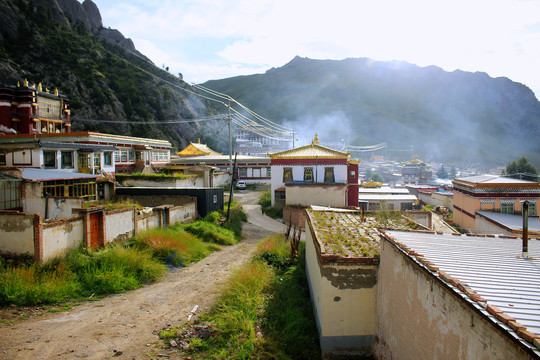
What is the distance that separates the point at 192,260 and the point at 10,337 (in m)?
7.66

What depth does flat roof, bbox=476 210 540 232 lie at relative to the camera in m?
19.7

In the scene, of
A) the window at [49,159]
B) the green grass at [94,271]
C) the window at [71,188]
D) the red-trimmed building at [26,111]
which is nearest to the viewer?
the green grass at [94,271]

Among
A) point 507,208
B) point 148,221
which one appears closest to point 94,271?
point 148,221

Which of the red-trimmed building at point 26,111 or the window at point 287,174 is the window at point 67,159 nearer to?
the red-trimmed building at point 26,111

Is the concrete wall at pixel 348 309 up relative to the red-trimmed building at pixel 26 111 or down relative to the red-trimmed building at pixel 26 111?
down

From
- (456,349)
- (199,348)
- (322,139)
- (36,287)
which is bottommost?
(199,348)

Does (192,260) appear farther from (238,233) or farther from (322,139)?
(322,139)

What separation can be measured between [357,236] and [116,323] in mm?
7128

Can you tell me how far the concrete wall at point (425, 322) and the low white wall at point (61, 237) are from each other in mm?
11169

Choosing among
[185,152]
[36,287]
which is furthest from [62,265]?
[185,152]

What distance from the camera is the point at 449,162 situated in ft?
420

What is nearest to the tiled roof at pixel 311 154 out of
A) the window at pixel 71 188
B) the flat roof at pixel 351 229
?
the window at pixel 71 188

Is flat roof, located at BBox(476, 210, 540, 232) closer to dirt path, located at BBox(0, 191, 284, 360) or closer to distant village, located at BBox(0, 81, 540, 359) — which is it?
distant village, located at BBox(0, 81, 540, 359)

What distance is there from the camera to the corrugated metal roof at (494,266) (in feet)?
12.1
